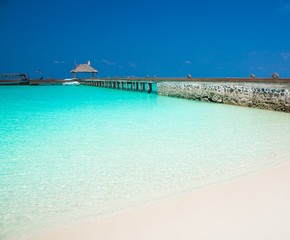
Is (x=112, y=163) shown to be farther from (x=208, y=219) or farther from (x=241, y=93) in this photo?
A: (x=241, y=93)

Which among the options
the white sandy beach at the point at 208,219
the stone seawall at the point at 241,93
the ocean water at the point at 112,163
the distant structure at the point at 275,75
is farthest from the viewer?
the distant structure at the point at 275,75

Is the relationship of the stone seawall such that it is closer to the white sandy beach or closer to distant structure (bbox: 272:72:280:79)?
distant structure (bbox: 272:72:280:79)

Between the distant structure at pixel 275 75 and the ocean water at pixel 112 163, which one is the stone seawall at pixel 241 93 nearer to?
the distant structure at pixel 275 75

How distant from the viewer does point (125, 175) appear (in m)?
3.72

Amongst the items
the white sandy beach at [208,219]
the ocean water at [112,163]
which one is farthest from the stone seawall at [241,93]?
the white sandy beach at [208,219]

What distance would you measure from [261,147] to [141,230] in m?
3.43

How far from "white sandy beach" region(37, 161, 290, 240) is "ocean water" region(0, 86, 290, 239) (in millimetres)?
248

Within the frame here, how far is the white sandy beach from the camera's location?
7.00ft

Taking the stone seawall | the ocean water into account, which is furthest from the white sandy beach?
the stone seawall

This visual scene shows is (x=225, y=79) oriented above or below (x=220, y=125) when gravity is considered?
above

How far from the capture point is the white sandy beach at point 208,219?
2.13 m

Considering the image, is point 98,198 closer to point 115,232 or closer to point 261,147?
→ point 115,232

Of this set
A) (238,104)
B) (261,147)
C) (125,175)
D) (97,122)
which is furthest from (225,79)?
(125,175)

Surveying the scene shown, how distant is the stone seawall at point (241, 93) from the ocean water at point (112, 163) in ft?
7.60
